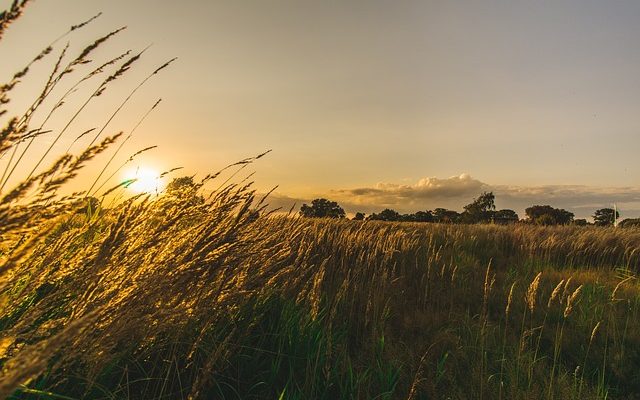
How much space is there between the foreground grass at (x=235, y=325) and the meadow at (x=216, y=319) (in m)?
0.01

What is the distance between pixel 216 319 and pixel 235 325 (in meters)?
0.36

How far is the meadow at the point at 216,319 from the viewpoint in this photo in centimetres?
163

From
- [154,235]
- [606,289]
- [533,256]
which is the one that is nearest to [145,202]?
[154,235]

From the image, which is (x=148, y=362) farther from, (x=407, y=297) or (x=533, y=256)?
(x=533, y=256)

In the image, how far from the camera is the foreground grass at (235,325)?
1747 millimetres

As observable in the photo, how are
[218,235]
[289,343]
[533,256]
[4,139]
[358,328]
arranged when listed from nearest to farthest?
[4,139] → [218,235] → [289,343] → [358,328] → [533,256]

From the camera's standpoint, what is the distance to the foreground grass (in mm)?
1747

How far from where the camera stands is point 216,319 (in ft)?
10.5

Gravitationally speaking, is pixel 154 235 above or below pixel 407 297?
above

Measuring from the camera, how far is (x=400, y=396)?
142 inches

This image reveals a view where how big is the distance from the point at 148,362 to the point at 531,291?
2713 millimetres

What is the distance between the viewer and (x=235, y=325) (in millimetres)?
2902

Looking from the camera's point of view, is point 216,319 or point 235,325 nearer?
point 235,325

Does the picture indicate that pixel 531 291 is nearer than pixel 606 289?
Yes
